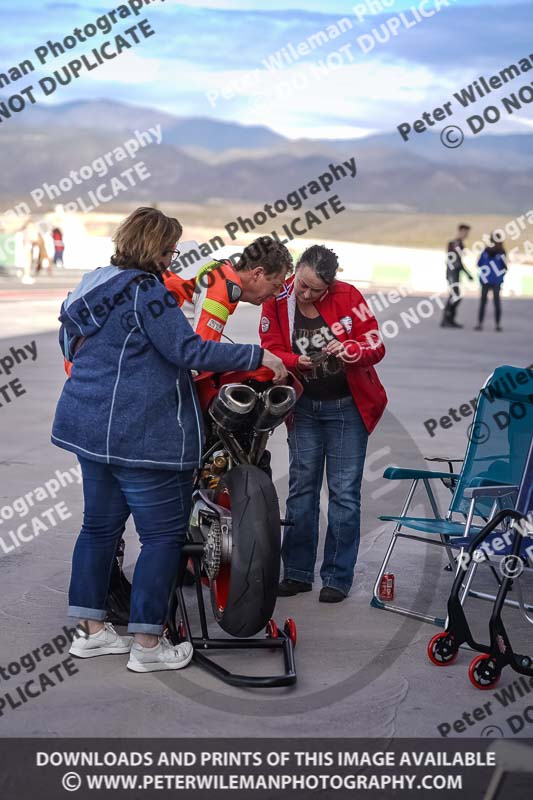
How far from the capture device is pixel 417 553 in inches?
257

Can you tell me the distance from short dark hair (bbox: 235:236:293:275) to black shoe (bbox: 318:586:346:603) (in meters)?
1.61

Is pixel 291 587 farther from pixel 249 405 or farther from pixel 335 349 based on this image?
pixel 249 405

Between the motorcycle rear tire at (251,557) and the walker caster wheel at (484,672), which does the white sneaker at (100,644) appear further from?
the walker caster wheel at (484,672)

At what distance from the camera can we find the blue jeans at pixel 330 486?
5.61 metres

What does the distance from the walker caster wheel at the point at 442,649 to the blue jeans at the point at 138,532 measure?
1.11m

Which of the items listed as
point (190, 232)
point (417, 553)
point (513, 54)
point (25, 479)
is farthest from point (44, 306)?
point (513, 54)

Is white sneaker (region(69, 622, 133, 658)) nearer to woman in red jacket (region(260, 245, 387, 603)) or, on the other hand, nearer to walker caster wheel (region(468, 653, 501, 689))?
woman in red jacket (region(260, 245, 387, 603))

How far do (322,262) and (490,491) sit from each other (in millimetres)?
1302

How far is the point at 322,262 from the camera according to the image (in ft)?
17.4

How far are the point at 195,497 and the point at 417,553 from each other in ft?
6.53

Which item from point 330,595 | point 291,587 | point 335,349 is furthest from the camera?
point 291,587

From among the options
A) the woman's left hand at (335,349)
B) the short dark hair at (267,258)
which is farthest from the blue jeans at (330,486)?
the short dark hair at (267,258)

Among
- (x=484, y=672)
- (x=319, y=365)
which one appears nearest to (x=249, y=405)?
(x=319, y=365)

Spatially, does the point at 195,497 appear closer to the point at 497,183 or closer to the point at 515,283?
the point at 515,283
